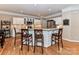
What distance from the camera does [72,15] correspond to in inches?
319

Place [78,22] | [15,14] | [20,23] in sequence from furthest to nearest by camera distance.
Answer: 1. [20,23]
2. [15,14]
3. [78,22]

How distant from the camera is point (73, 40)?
26.5 feet

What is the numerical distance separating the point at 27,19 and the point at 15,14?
187 cm
